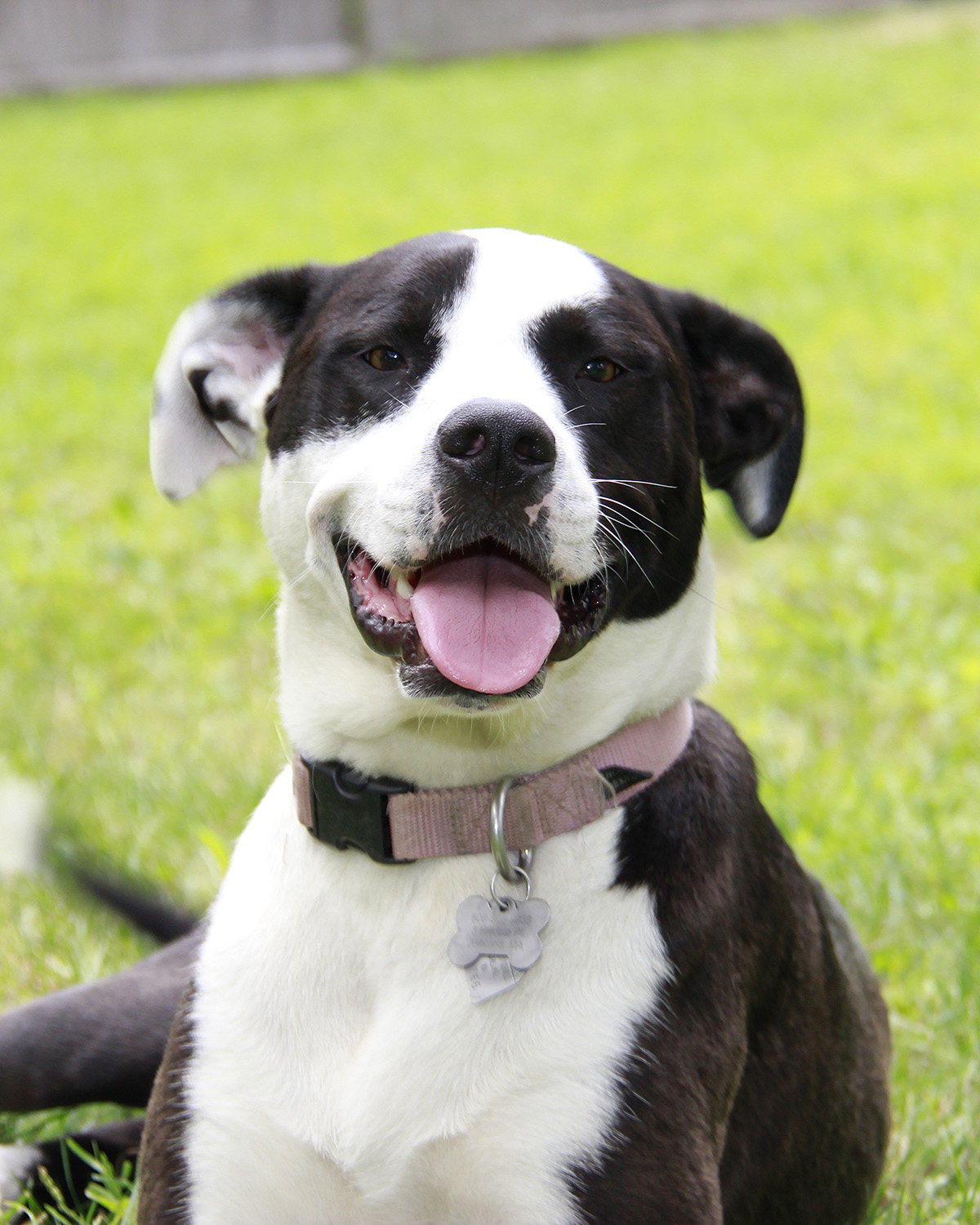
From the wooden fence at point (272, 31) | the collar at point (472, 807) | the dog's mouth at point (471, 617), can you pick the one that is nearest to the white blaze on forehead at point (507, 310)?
the dog's mouth at point (471, 617)

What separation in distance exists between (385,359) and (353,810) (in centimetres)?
72

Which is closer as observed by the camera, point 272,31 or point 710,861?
point 710,861

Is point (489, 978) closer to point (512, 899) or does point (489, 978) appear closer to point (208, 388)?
point (512, 899)

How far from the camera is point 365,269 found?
2555 millimetres

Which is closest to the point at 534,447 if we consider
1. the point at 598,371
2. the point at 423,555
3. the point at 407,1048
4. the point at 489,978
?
the point at 423,555

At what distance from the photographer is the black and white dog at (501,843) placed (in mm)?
2139

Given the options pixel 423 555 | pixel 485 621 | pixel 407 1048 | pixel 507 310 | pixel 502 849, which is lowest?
pixel 407 1048

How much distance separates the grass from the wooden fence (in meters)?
4.78

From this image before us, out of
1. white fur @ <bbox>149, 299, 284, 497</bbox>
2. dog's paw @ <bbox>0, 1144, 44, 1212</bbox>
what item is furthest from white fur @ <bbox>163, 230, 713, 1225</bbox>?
dog's paw @ <bbox>0, 1144, 44, 1212</bbox>

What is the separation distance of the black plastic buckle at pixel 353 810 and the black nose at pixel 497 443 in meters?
0.51

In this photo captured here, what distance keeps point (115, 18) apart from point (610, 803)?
895 inches

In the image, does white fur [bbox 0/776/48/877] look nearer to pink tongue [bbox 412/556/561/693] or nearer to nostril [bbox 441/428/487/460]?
pink tongue [bbox 412/556/561/693]

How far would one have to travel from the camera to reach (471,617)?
7.39ft

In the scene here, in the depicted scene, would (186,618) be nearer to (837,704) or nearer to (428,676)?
(837,704)
